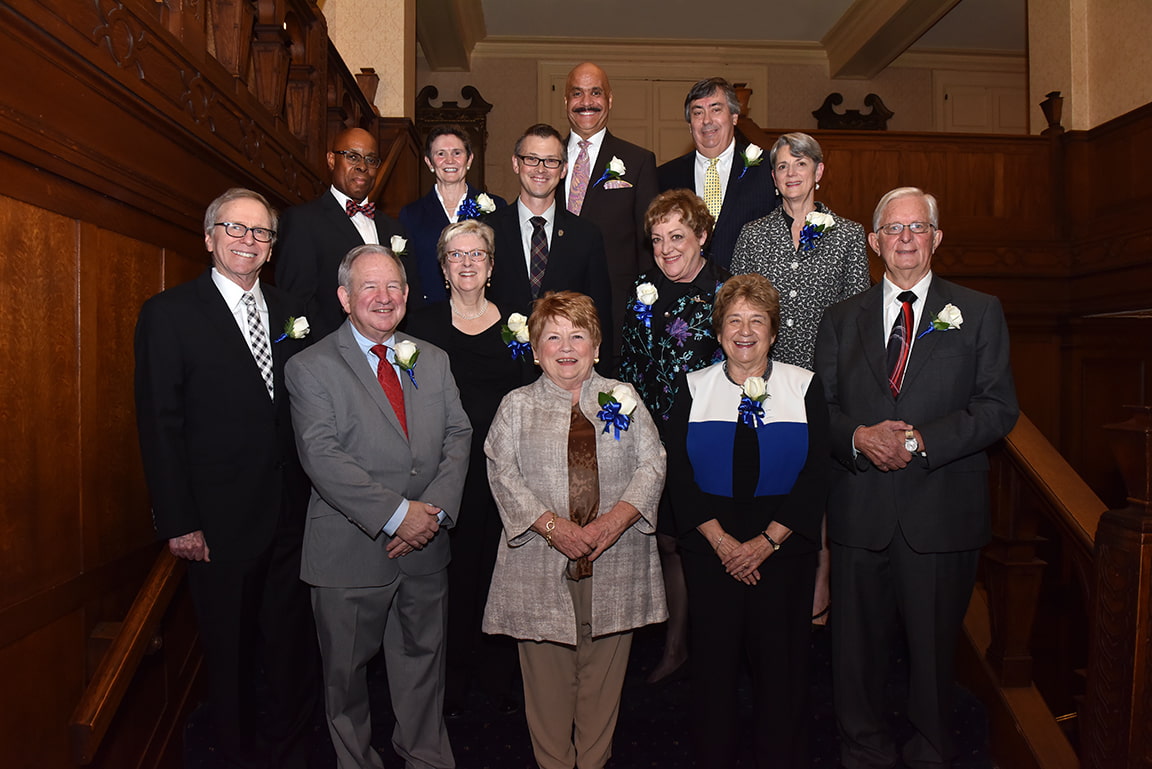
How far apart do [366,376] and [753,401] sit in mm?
1216

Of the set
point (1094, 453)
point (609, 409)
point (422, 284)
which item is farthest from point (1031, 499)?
point (1094, 453)

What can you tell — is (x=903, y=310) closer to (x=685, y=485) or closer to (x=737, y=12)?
(x=685, y=485)

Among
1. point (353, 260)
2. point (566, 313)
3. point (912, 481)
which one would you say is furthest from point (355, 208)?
point (912, 481)

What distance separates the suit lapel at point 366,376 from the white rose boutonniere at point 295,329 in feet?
0.57

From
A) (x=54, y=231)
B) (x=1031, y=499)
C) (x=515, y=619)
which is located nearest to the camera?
(x=54, y=231)

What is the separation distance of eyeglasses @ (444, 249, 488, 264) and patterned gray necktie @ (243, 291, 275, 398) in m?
0.70

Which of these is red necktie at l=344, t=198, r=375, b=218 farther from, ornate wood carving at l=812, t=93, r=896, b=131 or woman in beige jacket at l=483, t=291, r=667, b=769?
ornate wood carving at l=812, t=93, r=896, b=131

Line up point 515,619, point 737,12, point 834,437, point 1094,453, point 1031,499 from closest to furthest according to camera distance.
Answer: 1. point 515,619
2. point 834,437
3. point 1031,499
4. point 1094,453
5. point 737,12

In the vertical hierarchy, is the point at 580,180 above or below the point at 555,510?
above

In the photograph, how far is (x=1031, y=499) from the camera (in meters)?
3.04

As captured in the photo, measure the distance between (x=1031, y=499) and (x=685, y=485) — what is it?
135cm

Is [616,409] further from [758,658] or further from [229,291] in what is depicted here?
[229,291]

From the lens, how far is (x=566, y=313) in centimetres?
269

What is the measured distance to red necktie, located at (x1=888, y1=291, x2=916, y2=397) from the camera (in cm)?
279
